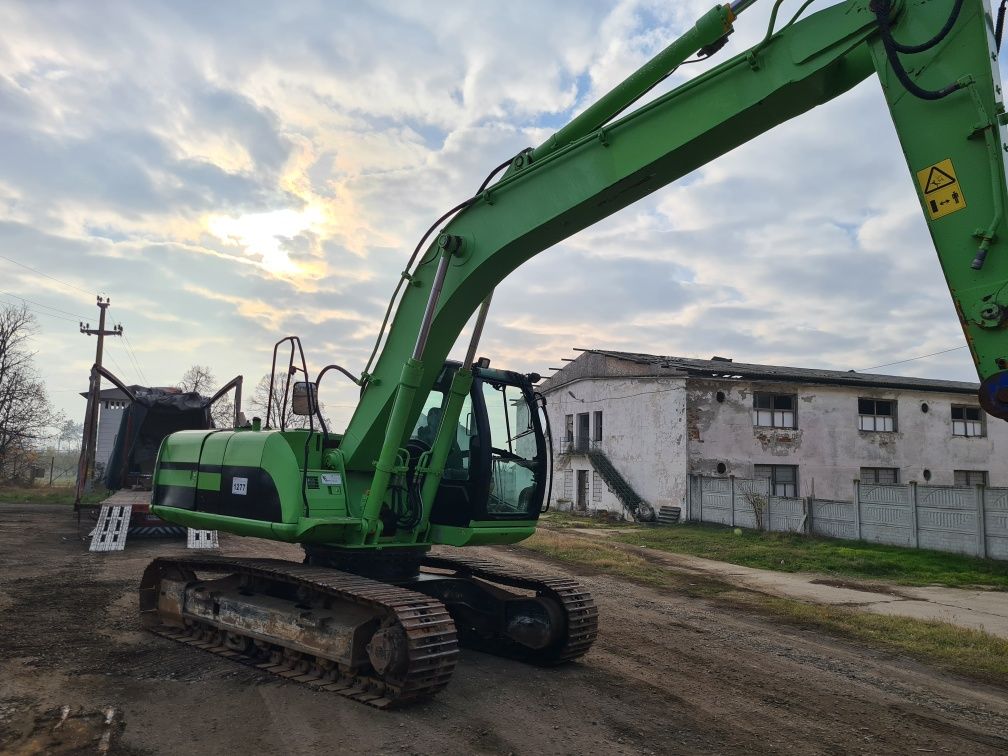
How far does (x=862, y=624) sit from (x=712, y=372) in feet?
61.0

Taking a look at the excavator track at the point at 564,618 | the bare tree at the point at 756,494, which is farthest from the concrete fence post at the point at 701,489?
the excavator track at the point at 564,618

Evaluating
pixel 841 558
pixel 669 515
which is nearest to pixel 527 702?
pixel 841 558

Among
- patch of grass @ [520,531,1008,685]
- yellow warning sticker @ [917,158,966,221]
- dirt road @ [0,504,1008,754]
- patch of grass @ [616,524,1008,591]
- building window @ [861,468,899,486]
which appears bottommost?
dirt road @ [0,504,1008,754]

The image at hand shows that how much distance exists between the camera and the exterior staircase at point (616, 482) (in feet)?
93.9

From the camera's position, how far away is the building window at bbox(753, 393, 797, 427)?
28422 mm

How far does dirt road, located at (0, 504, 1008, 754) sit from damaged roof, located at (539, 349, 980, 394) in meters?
20.1

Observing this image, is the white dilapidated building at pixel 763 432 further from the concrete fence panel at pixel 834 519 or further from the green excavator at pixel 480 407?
the green excavator at pixel 480 407

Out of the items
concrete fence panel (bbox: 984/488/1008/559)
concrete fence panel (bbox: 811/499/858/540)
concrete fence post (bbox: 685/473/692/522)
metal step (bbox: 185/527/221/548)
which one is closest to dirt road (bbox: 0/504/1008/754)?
metal step (bbox: 185/527/221/548)

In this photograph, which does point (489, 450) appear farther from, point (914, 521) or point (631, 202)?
point (914, 521)

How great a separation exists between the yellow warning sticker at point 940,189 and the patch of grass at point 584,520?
22.3 m

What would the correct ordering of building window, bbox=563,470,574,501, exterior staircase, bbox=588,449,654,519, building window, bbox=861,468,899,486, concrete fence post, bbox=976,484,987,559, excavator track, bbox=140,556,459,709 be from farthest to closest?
1. building window, bbox=563,470,574,501
2. building window, bbox=861,468,899,486
3. exterior staircase, bbox=588,449,654,519
4. concrete fence post, bbox=976,484,987,559
5. excavator track, bbox=140,556,459,709

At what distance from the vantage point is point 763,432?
92.7 ft

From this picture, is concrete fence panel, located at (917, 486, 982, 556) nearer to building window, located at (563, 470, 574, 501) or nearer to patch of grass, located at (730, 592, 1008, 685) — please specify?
patch of grass, located at (730, 592, 1008, 685)

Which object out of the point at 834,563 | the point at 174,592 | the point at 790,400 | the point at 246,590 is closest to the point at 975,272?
the point at 246,590
